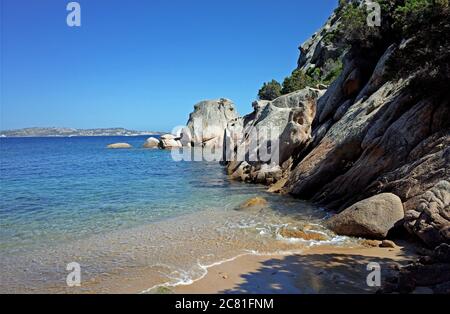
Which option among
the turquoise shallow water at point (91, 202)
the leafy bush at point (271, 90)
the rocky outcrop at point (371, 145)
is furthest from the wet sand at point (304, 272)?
the leafy bush at point (271, 90)

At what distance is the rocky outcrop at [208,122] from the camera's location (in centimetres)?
6266

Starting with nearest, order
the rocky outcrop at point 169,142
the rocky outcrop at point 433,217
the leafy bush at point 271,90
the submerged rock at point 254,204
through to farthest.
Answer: the rocky outcrop at point 433,217 < the submerged rock at point 254,204 < the leafy bush at point 271,90 < the rocky outcrop at point 169,142

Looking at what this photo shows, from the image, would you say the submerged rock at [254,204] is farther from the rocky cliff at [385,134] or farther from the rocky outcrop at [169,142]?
the rocky outcrop at [169,142]

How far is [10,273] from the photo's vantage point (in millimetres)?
8773

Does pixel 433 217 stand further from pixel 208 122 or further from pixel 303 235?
pixel 208 122

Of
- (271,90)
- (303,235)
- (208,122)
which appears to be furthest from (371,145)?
(208,122)

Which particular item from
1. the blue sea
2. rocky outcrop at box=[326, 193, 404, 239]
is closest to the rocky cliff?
rocky outcrop at box=[326, 193, 404, 239]

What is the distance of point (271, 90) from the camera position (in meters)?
51.6

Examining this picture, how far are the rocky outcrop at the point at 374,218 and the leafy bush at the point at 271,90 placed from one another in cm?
4081

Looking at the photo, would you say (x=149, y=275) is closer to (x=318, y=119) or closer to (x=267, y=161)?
(x=267, y=161)

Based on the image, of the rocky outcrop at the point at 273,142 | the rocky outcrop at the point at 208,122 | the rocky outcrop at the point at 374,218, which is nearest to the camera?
the rocky outcrop at the point at 374,218

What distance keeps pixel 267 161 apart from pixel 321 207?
8244 millimetres
